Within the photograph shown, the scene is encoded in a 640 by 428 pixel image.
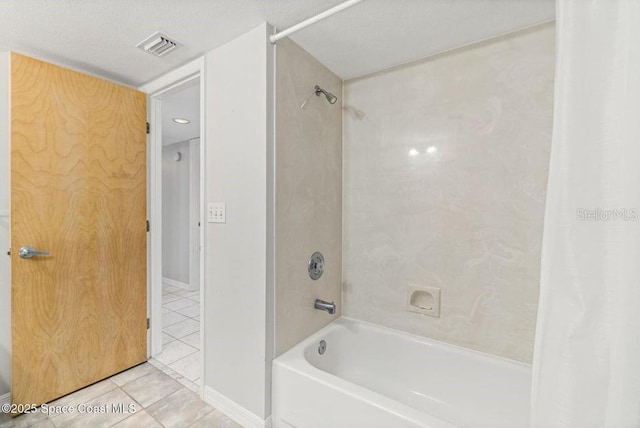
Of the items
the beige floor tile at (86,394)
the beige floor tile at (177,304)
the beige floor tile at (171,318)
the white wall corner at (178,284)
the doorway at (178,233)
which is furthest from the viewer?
the white wall corner at (178,284)

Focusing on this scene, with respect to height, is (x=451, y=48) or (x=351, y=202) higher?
(x=451, y=48)

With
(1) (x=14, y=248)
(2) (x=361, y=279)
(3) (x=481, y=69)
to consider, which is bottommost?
(2) (x=361, y=279)

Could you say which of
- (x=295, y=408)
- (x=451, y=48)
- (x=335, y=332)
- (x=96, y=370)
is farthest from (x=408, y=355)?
(x=96, y=370)

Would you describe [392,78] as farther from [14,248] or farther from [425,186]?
[14,248]

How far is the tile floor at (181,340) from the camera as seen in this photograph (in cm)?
202

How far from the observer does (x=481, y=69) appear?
157 centimetres

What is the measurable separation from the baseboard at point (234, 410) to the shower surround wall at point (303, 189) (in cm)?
37

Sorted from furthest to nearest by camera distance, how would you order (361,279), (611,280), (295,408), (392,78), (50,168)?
(361,279) < (392,78) < (50,168) < (295,408) < (611,280)

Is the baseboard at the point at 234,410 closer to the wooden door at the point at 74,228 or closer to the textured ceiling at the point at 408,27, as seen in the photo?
the wooden door at the point at 74,228

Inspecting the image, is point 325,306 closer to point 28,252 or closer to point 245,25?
point 245,25

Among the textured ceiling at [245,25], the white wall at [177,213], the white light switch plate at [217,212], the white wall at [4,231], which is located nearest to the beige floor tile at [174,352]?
the white wall at [4,231]

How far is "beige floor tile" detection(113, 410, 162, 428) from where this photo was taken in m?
1.52

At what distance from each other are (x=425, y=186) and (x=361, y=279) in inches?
29.9

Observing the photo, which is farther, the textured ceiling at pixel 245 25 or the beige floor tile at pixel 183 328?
the beige floor tile at pixel 183 328
